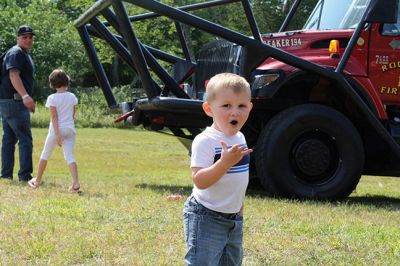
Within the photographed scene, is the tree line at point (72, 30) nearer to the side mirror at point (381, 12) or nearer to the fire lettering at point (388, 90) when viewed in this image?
the fire lettering at point (388, 90)

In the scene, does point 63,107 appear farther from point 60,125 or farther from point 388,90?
point 388,90

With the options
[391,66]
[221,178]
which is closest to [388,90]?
[391,66]

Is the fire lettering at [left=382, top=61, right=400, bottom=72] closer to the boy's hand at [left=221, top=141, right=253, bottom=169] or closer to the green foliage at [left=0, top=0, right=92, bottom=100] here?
the boy's hand at [left=221, top=141, right=253, bottom=169]

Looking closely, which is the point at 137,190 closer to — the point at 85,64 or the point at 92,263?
the point at 92,263

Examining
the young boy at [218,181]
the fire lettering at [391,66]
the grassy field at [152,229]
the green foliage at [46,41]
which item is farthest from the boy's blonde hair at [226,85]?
the green foliage at [46,41]

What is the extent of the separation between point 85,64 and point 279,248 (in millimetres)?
39858

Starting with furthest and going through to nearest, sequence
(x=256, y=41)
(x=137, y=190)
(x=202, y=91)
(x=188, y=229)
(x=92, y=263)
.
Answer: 1. (x=202, y=91)
2. (x=137, y=190)
3. (x=256, y=41)
4. (x=92, y=263)
5. (x=188, y=229)

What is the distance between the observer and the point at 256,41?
6.87 metres

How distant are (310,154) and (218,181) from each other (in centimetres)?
414

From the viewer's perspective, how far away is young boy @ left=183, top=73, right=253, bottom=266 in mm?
3107

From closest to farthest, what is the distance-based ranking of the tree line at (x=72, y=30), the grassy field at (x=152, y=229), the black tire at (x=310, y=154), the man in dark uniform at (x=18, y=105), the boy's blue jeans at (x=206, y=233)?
the boy's blue jeans at (x=206, y=233)
the grassy field at (x=152, y=229)
the black tire at (x=310, y=154)
the man in dark uniform at (x=18, y=105)
the tree line at (x=72, y=30)

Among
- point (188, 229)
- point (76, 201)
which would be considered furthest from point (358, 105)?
point (188, 229)

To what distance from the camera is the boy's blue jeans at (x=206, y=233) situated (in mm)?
3225

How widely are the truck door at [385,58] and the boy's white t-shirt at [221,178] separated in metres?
4.64
